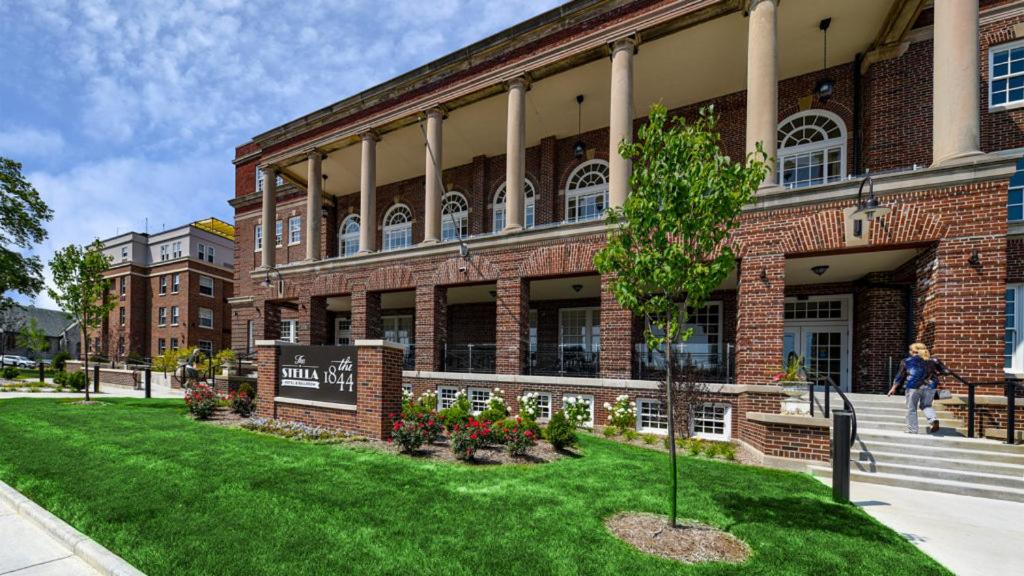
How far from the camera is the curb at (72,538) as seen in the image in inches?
157

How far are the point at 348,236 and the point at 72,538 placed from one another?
21.7m

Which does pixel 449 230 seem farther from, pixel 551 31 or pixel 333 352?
pixel 333 352

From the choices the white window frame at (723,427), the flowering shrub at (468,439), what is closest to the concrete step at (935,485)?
the white window frame at (723,427)

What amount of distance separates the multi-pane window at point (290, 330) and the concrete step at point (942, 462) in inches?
964

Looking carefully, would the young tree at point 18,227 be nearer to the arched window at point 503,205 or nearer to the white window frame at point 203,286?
the white window frame at point 203,286

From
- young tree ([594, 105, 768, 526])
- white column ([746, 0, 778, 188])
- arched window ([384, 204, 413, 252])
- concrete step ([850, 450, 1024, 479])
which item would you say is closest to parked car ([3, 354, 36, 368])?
arched window ([384, 204, 413, 252])

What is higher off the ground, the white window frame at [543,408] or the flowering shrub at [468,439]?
the flowering shrub at [468,439]

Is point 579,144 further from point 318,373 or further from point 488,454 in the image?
point 488,454

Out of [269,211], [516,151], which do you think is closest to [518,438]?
[516,151]

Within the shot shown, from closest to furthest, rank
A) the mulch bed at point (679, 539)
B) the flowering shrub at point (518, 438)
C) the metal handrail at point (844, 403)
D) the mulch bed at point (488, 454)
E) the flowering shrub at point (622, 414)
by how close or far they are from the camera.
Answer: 1. the mulch bed at point (679, 539)
2. the metal handrail at point (844, 403)
3. the mulch bed at point (488, 454)
4. the flowering shrub at point (518, 438)
5. the flowering shrub at point (622, 414)

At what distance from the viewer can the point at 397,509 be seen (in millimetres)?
5531

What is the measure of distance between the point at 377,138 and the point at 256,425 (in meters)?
12.1

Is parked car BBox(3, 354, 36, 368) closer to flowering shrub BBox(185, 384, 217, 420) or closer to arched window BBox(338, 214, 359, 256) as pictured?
arched window BBox(338, 214, 359, 256)

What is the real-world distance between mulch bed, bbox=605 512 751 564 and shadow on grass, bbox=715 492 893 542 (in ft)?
2.22
